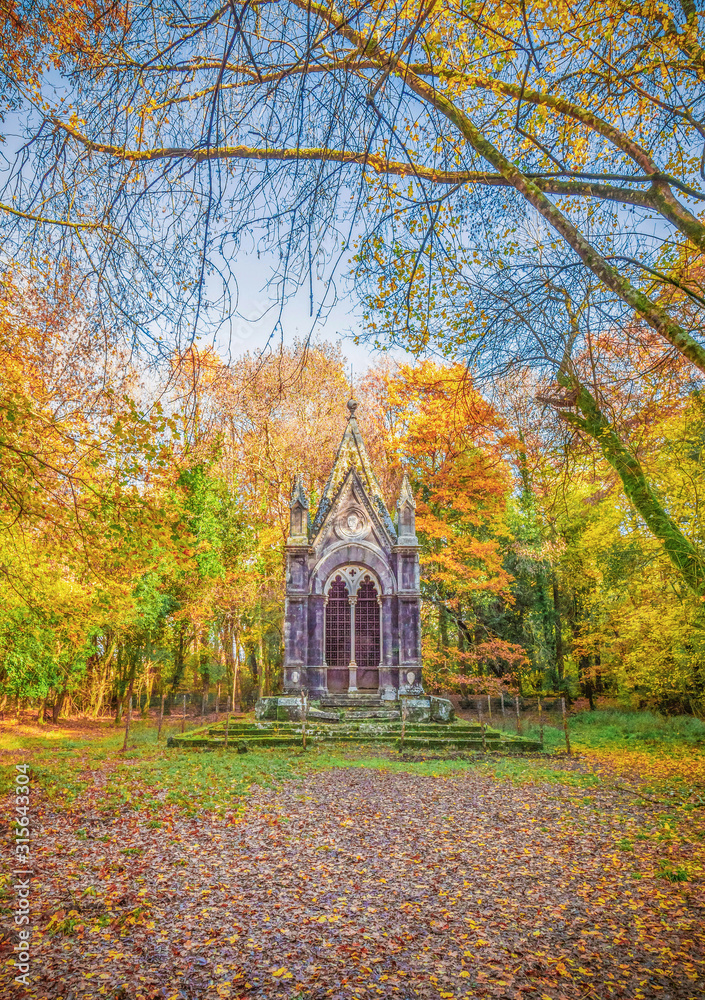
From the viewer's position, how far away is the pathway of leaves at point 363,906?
3.88m

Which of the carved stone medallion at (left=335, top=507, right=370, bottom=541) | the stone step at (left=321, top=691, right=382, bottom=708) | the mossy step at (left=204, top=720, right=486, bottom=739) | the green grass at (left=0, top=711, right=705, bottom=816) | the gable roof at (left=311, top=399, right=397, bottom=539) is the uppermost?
the gable roof at (left=311, top=399, right=397, bottom=539)

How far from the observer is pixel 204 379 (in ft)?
13.0

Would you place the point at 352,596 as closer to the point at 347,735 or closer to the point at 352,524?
the point at 352,524

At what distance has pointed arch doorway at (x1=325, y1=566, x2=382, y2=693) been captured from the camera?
57.8 feet

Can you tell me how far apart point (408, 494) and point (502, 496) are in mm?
4480

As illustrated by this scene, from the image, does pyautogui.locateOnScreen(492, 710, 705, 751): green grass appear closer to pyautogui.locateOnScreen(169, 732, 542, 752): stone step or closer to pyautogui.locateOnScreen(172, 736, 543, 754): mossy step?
pyautogui.locateOnScreen(172, 736, 543, 754): mossy step

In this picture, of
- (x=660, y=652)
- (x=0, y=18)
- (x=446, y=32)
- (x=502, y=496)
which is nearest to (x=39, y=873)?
(x=0, y=18)

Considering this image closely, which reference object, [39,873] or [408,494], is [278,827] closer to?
[39,873]

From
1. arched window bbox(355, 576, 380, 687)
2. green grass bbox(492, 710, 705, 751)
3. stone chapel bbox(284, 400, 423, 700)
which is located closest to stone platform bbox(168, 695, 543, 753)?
stone chapel bbox(284, 400, 423, 700)

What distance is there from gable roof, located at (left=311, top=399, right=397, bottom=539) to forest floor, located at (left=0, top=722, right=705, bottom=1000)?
9107 millimetres

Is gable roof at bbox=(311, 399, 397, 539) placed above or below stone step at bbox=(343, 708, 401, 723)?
above

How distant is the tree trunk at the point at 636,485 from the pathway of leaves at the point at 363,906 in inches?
109

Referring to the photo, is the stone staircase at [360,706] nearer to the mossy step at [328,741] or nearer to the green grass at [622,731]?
the mossy step at [328,741]

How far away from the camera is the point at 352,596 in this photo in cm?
1795
